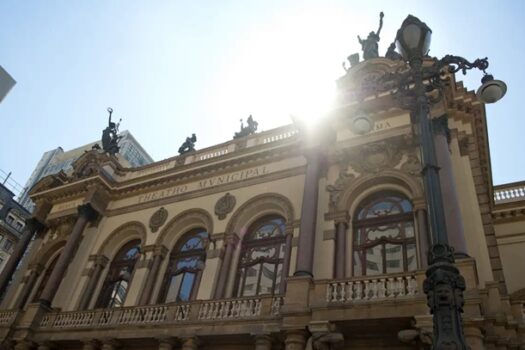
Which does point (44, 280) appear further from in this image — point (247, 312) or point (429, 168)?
point (429, 168)

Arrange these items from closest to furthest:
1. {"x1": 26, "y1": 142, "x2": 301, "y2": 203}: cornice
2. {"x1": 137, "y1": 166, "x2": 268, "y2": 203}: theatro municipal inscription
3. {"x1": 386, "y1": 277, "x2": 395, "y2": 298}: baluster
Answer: {"x1": 386, "y1": 277, "x2": 395, "y2": 298}: baluster < {"x1": 26, "y1": 142, "x2": 301, "y2": 203}: cornice < {"x1": 137, "y1": 166, "x2": 268, "y2": 203}: theatro municipal inscription

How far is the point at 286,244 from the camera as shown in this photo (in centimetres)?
1544

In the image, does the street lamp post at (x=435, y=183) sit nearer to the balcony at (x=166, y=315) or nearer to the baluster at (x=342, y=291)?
the baluster at (x=342, y=291)

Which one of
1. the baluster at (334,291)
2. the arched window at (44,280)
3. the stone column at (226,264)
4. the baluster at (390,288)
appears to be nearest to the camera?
the baluster at (390,288)

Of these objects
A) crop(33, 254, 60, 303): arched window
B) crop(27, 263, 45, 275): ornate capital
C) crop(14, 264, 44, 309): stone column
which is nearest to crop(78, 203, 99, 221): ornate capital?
crop(33, 254, 60, 303): arched window

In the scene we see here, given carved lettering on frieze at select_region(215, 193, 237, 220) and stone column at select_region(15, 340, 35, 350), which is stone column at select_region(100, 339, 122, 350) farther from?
carved lettering on frieze at select_region(215, 193, 237, 220)

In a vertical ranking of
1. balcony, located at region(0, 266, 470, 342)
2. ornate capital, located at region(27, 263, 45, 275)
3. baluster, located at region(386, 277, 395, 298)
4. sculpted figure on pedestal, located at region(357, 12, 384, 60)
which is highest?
sculpted figure on pedestal, located at region(357, 12, 384, 60)

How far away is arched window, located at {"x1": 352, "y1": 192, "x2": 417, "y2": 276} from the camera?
527 inches

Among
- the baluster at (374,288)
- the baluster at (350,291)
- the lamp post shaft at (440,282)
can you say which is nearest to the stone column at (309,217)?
the baluster at (350,291)

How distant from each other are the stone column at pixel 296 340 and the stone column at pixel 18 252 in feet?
53.0

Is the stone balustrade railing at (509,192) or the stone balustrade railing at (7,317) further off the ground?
the stone balustrade railing at (509,192)

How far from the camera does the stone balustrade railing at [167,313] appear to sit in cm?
1323

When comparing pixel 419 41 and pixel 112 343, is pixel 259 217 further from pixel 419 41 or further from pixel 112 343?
pixel 419 41

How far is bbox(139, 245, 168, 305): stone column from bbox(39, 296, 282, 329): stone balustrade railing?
1290mm
